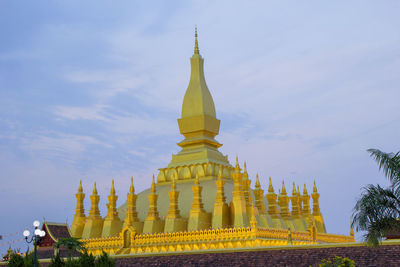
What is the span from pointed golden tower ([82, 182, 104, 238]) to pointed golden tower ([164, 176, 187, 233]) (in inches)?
204

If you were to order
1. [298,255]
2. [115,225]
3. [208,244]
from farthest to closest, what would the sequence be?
[115,225]
[208,244]
[298,255]

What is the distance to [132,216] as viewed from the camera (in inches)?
1200

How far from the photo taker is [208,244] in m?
26.8

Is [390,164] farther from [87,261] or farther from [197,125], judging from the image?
[197,125]

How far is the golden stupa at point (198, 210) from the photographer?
2726 centimetres

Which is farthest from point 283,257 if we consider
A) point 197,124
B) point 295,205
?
point 197,124

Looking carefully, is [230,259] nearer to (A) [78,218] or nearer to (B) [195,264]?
(B) [195,264]

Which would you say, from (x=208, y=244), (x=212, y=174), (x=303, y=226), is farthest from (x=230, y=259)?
(x=303, y=226)

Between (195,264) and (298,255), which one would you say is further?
(195,264)

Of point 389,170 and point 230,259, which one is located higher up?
point 389,170

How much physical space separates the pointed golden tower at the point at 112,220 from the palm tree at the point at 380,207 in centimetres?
1787

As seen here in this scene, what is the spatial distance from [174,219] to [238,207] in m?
3.68

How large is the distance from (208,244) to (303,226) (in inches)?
359

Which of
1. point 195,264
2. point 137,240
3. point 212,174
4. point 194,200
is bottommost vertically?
point 195,264
